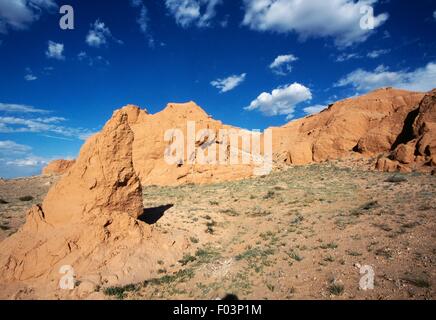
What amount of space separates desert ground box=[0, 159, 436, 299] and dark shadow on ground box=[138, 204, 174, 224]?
5cm

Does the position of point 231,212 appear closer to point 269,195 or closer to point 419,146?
point 269,195

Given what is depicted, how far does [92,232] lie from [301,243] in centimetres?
688

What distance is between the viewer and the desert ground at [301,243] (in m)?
7.19

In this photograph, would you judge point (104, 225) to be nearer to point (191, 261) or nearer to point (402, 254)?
point (191, 261)

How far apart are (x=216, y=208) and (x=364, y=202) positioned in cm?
763

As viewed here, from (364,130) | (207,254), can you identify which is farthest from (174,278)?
(364,130)

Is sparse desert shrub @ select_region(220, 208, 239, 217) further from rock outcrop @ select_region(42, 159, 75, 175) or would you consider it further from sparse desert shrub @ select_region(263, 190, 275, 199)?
rock outcrop @ select_region(42, 159, 75, 175)

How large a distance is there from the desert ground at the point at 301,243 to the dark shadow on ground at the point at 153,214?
0.05 meters

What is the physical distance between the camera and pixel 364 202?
46.2 feet

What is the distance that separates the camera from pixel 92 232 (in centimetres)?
936

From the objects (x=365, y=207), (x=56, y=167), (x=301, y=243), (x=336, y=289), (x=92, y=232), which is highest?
(x=56, y=167)

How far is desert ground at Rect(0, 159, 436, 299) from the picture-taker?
7191 millimetres
